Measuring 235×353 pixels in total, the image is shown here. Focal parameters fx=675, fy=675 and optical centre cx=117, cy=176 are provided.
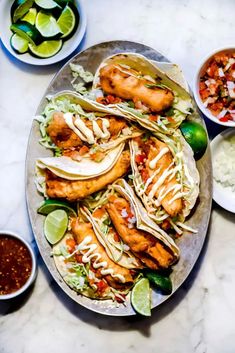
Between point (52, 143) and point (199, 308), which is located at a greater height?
point (52, 143)

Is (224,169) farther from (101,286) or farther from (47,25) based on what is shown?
(47,25)

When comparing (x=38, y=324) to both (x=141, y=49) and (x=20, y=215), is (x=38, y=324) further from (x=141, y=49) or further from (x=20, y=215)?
(x=141, y=49)

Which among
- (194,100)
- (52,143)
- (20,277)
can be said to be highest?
(194,100)

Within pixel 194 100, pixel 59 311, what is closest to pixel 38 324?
pixel 59 311

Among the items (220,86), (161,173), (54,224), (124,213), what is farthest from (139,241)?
(220,86)

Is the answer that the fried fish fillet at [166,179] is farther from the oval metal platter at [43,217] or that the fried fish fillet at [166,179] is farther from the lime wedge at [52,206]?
the lime wedge at [52,206]

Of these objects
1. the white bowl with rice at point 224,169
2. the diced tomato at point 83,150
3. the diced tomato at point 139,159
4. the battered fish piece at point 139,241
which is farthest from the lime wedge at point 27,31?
the white bowl with rice at point 224,169
